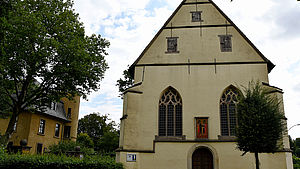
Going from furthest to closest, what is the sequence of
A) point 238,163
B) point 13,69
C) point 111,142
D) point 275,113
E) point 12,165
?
point 111,142 < point 13,69 < point 238,163 < point 275,113 < point 12,165

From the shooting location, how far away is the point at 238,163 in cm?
1581

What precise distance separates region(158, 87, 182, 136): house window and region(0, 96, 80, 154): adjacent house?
1046 cm

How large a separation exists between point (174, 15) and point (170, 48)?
2686mm

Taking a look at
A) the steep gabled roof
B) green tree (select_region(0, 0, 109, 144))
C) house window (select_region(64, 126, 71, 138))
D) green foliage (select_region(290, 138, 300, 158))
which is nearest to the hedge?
green tree (select_region(0, 0, 109, 144))

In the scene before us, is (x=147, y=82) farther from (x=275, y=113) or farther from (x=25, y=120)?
(x=25, y=120)

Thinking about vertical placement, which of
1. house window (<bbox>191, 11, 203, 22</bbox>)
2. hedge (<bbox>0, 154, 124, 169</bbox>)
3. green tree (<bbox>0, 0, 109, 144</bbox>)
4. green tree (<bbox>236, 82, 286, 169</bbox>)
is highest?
house window (<bbox>191, 11, 203, 22</bbox>)

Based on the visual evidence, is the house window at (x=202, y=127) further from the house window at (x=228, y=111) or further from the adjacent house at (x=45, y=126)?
the adjacent house at (x=45, y=126)

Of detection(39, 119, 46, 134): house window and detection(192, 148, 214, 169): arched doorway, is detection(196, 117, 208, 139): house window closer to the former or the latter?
detection(192, 148, 214, 169): arched doorway

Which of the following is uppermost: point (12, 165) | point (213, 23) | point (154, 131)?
point (213, 23)

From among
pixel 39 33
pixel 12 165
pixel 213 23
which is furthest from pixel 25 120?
pixel 213 23

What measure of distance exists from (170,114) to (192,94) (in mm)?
1938

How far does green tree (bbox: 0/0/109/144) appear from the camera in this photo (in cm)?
1638

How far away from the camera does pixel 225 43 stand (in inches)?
734

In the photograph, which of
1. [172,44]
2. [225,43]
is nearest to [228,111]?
[225,43]
